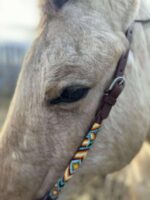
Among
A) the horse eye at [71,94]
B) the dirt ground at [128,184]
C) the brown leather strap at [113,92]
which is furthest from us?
the dirt ground at [128,184]

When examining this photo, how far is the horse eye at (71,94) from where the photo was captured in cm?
179

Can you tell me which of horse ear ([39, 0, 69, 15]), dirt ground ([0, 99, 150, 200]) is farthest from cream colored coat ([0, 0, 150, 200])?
dirt ground ([0, 99, 150, 200])

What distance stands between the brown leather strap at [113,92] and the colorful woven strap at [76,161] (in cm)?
7

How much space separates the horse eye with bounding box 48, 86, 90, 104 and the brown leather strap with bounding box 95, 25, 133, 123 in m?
0.15

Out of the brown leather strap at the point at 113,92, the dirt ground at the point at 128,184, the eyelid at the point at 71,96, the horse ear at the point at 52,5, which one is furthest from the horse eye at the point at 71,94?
the dirt ground at the point at 128,184

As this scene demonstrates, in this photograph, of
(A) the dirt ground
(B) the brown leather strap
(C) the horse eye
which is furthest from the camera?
(A) the dirt ground

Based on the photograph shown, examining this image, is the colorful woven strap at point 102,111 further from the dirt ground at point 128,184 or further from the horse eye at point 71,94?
the dirt ground at point 128,184

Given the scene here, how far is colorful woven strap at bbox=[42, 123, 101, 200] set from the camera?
1941mm

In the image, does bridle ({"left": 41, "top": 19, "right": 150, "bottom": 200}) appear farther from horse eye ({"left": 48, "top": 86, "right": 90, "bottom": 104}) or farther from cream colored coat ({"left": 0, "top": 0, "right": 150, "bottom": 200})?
horse eye ({"left": 48, "top": 86, "right": 90, "bottom": 104})

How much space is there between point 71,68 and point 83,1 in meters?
0.40

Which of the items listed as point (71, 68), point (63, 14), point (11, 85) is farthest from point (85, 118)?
point (11, 85)

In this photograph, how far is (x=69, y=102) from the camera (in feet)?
6.01

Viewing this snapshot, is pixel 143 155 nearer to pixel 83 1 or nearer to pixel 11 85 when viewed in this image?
pixel 83 1

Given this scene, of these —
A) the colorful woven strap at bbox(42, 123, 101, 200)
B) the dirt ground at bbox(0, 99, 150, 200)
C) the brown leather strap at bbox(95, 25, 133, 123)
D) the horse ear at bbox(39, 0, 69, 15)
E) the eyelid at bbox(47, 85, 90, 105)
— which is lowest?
the dirt ground at bbox(0, 99, 150, 200)
